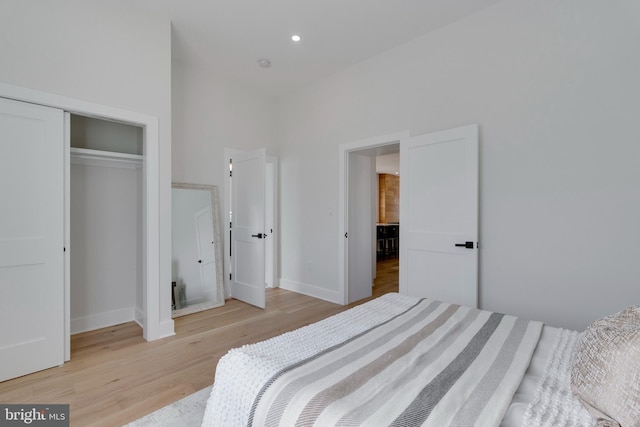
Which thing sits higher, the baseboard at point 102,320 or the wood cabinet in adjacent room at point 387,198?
the wood cabinet in adjacent room at point 387,198

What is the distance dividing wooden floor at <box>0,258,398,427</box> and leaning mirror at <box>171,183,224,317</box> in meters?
0.26

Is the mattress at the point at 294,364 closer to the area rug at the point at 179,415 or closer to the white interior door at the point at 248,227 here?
the area rug at the point at 179,415

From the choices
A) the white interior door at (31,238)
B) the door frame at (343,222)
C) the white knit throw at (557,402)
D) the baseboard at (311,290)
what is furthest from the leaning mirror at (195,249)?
the white knit throw at (557,402)

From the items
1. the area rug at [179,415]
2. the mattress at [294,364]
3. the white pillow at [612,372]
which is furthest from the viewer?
the area rug at [179,415]

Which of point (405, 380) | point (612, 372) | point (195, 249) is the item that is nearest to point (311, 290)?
point (195, 249)

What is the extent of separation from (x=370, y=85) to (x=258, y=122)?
1870mm

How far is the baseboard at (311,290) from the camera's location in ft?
13.5

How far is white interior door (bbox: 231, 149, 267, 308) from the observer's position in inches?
151

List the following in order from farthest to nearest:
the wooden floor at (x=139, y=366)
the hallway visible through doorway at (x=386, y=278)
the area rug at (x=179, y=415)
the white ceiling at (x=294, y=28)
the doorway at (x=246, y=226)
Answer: the hallway visible through doorway at (x=386, y=278), the doorway at (x=246, y=226), the white ceiling at (x=294, y=28), the wooden floor at (x=139, y=366), the area rug at (x=179, y=415)

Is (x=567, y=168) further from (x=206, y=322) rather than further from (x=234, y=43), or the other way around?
(x=206, y=322)

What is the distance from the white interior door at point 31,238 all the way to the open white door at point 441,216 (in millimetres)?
3165

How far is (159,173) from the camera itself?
9.66ft

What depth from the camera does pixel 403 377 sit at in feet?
3.53

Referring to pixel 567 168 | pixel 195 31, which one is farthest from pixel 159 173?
pixel 567 168
